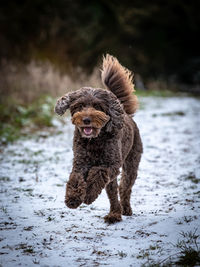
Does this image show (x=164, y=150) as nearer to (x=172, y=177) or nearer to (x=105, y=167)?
(x=172, y=177)

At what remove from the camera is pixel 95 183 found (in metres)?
3.81

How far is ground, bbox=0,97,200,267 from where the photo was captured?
325 cm

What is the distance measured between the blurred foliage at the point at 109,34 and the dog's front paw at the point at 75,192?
46.1 ft

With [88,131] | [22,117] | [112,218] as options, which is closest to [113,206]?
[112,218]

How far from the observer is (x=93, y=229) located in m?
3.94

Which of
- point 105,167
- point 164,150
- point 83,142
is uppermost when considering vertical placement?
point 164,150

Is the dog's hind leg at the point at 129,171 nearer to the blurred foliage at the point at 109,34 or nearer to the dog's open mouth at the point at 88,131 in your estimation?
the dog's open mouth at the point at 88,131

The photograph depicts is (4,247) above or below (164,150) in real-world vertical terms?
below

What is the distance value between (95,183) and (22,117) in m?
7.22

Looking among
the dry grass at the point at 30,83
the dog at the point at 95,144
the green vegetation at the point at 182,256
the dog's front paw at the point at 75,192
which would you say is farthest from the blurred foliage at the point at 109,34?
the green vegetation at the point at 182,256

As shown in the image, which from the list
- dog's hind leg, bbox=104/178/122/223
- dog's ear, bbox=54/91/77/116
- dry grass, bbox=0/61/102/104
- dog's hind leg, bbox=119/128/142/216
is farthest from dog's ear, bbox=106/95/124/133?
dry grass, bbox=0/61/102/104

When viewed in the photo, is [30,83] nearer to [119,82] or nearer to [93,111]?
[119,82]

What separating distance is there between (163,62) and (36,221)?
24.1 meters

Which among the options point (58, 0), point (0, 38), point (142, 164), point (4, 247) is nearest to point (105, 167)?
point (4, 247)
